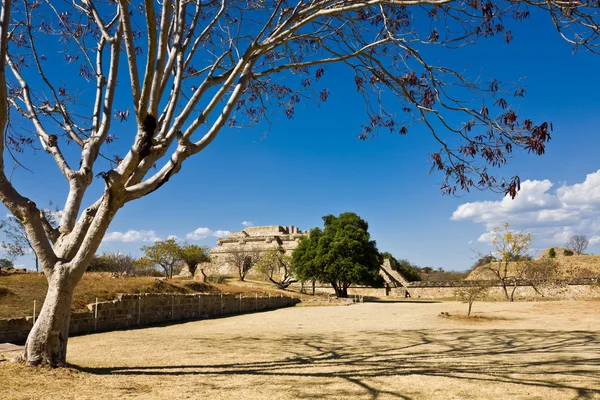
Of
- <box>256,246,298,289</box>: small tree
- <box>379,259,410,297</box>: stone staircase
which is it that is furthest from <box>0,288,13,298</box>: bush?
<box>379,259,410,297</box>: stone staircase

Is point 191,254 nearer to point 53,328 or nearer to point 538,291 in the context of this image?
point 538,291

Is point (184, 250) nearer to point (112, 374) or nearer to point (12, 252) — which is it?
point (12, 252)

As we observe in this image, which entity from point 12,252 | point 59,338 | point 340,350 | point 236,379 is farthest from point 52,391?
point 12,252

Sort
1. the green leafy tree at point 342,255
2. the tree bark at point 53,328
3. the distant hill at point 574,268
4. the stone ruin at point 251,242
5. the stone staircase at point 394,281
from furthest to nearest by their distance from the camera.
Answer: the stone ruin at point 251,242 < the distant hill at point 574,268 < the stone staircase at point 394,281 < the green leafy tree at point 342,255 < the tree bark at point 53,328

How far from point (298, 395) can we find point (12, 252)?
38.9m

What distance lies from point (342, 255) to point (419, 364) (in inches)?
1312

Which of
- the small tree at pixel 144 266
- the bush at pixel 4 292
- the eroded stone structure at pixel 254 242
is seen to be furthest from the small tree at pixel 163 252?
the bush at pixel 4 292

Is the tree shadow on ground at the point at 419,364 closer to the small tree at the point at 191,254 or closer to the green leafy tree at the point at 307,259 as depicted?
the green leafy tree at the point at 307,259

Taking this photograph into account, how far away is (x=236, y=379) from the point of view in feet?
21.8

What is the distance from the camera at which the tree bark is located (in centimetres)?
651

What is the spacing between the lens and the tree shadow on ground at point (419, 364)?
6312 millimetres

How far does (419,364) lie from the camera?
805 centimetres

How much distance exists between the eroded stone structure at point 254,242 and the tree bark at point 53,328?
171 ft

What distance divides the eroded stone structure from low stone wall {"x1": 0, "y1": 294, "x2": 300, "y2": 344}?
34.8 metres
